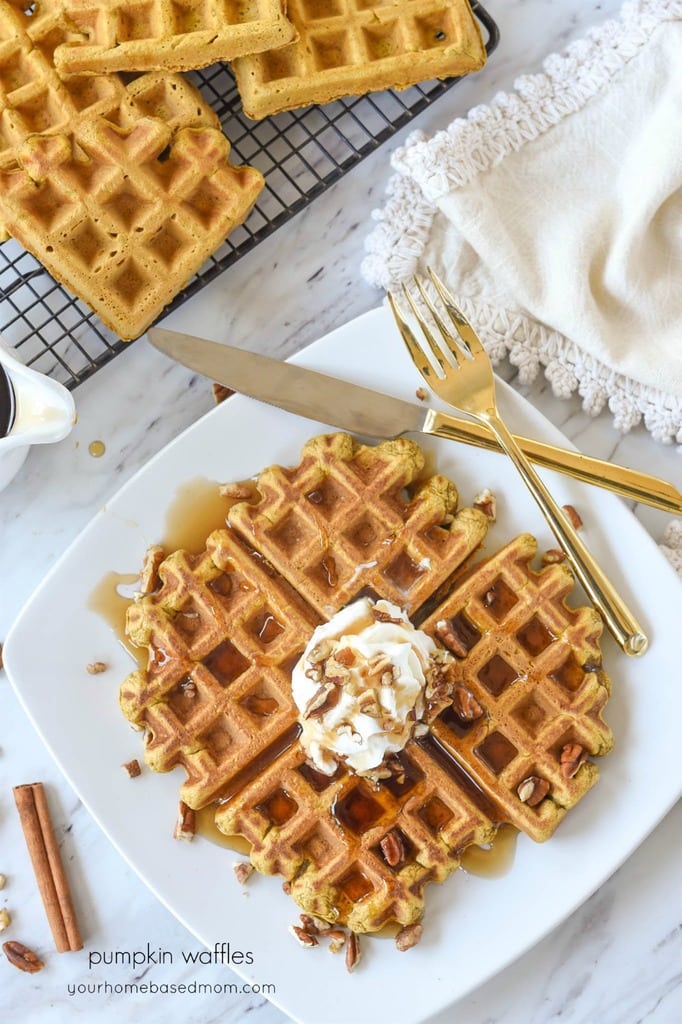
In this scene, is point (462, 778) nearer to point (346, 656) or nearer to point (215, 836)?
point (346, 656)

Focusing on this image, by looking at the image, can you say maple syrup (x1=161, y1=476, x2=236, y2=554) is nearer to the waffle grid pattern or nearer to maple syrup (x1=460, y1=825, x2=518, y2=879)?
the waffle grid pattern

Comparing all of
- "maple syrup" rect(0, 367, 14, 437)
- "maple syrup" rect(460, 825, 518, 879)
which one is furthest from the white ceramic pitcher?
"maple syrup" rect(460, 825, 518, 879)

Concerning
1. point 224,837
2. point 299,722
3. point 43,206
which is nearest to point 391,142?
point 43,206

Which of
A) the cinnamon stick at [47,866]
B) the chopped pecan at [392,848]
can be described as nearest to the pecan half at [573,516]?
the chopped pecan at [392,848]

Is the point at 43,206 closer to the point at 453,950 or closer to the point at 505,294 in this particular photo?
the point at 505,294

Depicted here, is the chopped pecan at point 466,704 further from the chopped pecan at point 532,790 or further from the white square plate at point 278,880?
the white square plate at point 278,880
